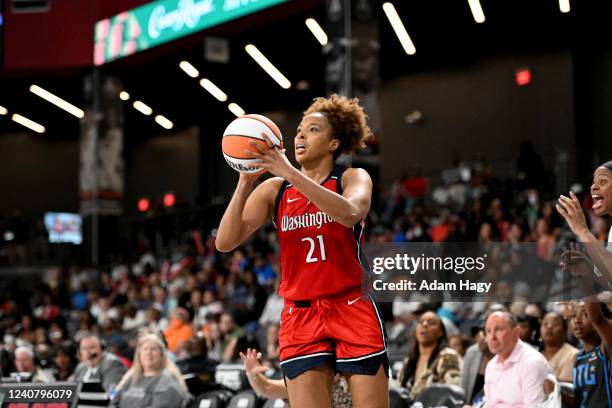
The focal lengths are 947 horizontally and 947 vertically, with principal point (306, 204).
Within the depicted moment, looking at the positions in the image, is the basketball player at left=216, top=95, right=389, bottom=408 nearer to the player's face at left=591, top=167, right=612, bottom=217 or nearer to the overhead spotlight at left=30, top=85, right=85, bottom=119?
the player's face at left=591, top=167, right=612, bottom=217

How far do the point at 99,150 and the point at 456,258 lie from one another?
15.7 metres

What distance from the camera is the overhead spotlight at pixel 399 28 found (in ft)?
54.6

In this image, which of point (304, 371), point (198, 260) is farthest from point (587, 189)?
point (304, 371)

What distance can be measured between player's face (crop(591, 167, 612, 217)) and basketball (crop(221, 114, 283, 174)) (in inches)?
64.0

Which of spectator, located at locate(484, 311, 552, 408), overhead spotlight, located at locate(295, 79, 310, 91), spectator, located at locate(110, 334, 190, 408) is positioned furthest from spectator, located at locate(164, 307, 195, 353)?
overhead spotlight, located at locate(295, 79, 310, 91)

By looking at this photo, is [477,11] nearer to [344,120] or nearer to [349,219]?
[344,120]

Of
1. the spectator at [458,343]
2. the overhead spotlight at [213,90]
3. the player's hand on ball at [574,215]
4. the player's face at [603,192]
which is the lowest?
the spectator at [458,343]

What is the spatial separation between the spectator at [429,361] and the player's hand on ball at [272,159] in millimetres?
3899

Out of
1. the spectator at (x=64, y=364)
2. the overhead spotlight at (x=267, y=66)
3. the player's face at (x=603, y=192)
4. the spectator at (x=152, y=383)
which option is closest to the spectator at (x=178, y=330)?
the spectator at (x=64, y=364)

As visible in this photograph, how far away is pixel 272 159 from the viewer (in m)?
4.00

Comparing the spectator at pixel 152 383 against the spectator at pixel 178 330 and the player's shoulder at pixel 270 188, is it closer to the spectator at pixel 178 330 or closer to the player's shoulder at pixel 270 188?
the player's shoulder at pixel 270 188

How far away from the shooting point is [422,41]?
20.4 m

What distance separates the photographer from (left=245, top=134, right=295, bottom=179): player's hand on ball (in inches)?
155

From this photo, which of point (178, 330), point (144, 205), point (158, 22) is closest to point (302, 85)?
point (158, 22)
